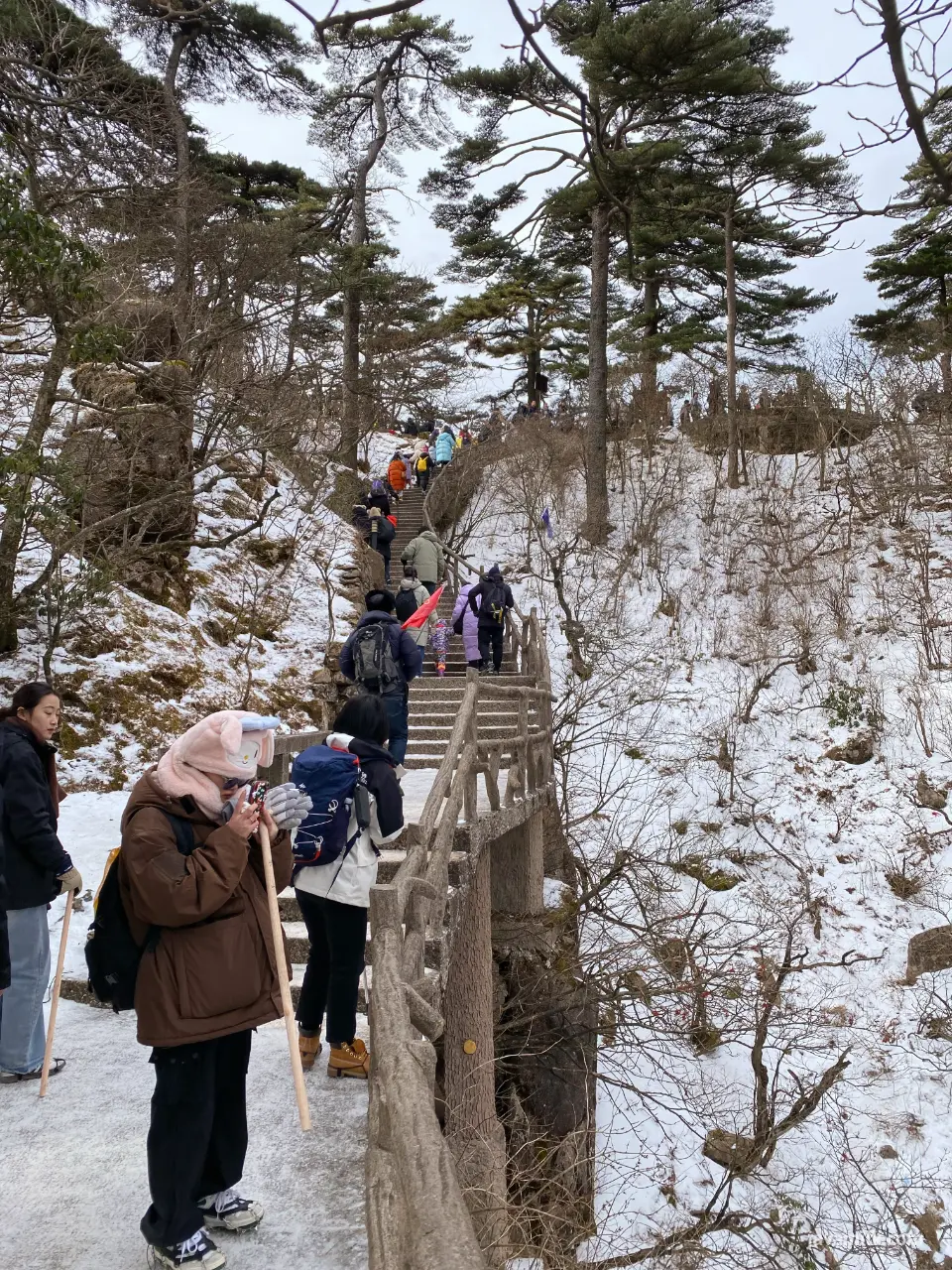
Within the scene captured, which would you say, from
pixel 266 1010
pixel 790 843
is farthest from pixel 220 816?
pixel 790 843

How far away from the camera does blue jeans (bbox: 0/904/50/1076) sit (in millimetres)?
3652

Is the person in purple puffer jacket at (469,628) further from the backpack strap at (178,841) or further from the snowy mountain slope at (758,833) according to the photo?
the backpack strap at (178,841)

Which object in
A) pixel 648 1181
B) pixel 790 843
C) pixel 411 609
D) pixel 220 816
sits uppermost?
pixel 411 609

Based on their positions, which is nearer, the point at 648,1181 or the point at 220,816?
the point at 220,816

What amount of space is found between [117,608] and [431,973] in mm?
7691

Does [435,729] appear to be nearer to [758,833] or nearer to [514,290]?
A: [758,833]

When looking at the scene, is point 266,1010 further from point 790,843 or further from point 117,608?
point 790,843

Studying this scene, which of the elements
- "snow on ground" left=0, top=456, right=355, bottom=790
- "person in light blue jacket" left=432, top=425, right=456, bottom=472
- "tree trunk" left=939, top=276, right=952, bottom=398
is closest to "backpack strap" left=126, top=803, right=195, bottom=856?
"snow on ground" left=0, top=456, right=355, bottom=790

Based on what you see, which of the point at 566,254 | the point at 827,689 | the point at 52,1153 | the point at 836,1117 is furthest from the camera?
the point at 566,254

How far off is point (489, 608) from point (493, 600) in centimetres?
12

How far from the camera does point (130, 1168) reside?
3076mm

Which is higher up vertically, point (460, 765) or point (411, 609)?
point (411, 609)

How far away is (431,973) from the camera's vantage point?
3.96 meters

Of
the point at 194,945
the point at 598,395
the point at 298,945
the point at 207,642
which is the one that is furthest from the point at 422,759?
the point at 598,395
